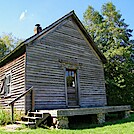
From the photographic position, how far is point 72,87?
13.4m

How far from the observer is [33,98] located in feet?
35.5

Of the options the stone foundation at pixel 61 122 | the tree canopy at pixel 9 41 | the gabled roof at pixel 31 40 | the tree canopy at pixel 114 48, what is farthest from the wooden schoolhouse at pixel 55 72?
the tree canopy at pixel 9 41

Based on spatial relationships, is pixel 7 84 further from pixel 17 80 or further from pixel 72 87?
pixel 72 87

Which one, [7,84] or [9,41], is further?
[9,41]

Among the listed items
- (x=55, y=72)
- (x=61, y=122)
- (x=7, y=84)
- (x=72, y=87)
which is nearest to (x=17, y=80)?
(x=7, y=84)

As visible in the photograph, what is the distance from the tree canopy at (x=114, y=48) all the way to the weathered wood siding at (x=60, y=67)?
241 inches

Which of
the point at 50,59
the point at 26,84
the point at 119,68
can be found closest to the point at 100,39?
the point at 119,68

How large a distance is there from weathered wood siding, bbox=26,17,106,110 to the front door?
33 centimetres

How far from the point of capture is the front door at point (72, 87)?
1310cm

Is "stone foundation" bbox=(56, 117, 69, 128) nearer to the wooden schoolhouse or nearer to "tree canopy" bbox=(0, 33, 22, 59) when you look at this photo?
the wooden schoolhouse

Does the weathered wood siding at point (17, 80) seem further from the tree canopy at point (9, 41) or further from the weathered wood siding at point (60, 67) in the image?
the tree canopy at point (9, 41)

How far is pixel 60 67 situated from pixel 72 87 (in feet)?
5.50

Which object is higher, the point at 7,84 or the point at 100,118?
the point at 7,84

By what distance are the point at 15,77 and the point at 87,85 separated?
15.9 feet
